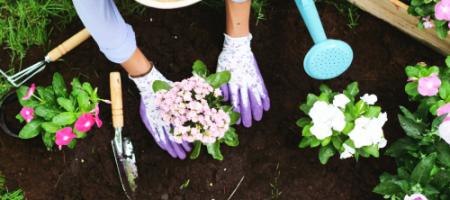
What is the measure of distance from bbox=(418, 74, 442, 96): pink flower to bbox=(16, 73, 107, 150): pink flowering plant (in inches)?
43.7

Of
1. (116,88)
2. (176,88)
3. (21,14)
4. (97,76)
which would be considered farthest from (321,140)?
(21,14)

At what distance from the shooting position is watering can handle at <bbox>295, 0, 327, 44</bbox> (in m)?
1.90

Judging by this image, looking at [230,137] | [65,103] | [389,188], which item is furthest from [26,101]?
[389,188]

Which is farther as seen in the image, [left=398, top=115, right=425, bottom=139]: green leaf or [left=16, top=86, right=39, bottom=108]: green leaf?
[left=16, top=86, right=39, bottom=108]: green leaf

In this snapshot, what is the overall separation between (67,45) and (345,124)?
1.13 m

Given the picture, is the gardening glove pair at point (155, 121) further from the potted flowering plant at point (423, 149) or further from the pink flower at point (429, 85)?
the pink flower at point (429, 85)

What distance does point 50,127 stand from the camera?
1.99 m

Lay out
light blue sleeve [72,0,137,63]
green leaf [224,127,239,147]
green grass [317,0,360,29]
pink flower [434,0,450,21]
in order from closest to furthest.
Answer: light blue sleeve [72,0,137,63] < pink flower [434,0,450,21] < green leaf [224,127,239,147] < green grass [317,0,360,29]

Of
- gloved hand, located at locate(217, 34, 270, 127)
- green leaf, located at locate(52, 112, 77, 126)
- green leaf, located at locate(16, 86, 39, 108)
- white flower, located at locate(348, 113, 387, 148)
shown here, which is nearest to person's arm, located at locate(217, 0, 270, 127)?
gloved hand, located at locate(217, 34, 270, 127)

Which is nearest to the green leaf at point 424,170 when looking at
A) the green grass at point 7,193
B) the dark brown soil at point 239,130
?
the dark brown soil at point 239,130

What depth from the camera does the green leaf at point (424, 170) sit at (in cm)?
181

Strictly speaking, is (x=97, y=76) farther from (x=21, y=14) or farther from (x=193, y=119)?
(x=193, y=119)

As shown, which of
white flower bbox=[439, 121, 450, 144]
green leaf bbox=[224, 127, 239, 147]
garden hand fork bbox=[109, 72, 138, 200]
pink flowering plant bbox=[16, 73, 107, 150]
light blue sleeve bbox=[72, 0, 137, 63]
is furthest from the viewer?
garden hand fork bbox=[109, 72, 138, 200]

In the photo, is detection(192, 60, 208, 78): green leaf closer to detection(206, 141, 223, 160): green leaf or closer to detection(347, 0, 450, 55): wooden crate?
detection(206, 141, 223, 160): green leaf
